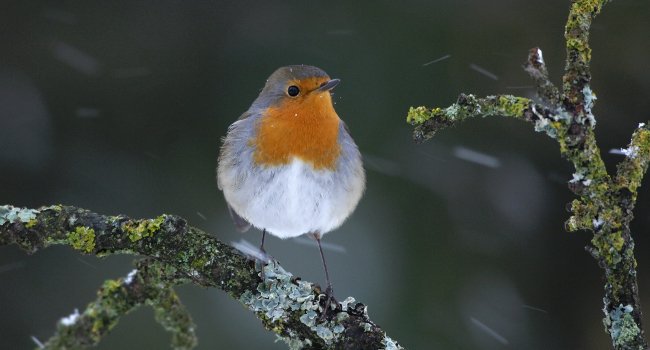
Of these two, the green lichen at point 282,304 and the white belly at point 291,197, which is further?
the white belly at point 291,197

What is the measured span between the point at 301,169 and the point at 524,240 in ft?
5.55

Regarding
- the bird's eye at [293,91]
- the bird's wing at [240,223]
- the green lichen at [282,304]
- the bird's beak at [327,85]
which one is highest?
the bird's beak at [327,85]

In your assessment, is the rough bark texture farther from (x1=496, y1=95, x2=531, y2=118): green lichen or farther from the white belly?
the white belly

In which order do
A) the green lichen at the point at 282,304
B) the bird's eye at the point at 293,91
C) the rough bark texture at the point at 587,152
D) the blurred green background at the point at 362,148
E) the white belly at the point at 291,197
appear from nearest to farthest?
the rough bark texture at the point at 587,152 → the green lichen at the point at 282,304 → the white belly at the point at 291,197 → the bird's eye at the point at 293,91 → the blurred green background at the point at 362,148

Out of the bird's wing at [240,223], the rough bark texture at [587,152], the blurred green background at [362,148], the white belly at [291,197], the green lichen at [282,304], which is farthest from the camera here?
the blurred green background at [362,148]

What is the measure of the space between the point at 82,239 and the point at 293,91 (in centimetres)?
181

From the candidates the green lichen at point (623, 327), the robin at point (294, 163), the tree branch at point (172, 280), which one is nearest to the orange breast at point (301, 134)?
the robin at point (294, 163)

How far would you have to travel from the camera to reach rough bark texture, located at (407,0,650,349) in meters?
1.73

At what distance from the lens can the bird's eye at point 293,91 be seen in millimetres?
3800

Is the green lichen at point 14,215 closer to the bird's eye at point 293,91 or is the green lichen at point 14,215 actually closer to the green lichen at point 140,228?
the green lichen at point 140,228

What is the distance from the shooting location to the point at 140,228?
2.24 metres

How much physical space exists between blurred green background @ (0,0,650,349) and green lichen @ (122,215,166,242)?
7.76 feet

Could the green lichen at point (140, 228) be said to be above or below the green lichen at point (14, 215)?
below

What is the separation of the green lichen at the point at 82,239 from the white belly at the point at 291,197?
1.38m
